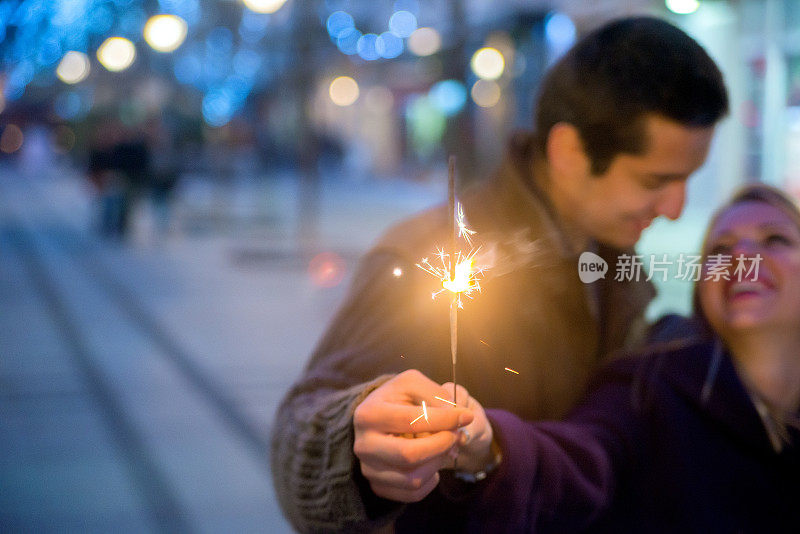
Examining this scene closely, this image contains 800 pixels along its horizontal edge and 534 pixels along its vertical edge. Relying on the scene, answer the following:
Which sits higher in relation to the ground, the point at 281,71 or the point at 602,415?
the point at 281,71

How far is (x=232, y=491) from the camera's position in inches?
165

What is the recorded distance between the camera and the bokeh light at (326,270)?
9914 millimetres

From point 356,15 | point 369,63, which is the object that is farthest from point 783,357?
point 369,63

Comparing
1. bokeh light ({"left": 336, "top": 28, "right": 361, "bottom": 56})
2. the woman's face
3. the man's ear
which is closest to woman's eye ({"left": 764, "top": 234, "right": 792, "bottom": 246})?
the woman's face

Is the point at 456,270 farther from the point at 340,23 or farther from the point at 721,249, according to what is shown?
the point at 340,23

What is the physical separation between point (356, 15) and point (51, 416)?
1709cm

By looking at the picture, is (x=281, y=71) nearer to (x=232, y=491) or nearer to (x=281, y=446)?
(x=232, y=491)

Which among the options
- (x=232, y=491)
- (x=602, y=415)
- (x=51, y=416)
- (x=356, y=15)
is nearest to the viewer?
→ (x=602, y=415)

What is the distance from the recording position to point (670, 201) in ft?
4.57

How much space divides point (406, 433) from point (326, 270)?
8897mm

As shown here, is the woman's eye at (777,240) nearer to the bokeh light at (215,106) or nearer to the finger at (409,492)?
the finger at (409,492)

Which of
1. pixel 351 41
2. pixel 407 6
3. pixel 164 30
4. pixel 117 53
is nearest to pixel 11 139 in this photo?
pixel 351 41

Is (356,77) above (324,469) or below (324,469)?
above


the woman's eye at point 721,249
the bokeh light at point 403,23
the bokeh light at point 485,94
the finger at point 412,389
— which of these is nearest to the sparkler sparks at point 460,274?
the finger at point 412,389
